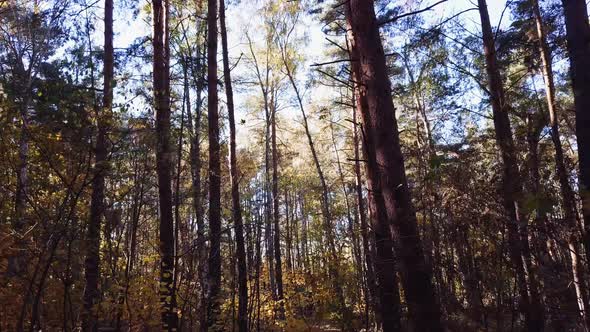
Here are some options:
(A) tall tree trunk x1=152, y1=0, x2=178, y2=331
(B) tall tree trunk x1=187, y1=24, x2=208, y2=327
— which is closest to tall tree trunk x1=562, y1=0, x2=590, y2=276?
(B) tall tree trunk x1=187, y1=24, x2=208, y2=327

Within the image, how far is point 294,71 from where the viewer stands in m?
18.8

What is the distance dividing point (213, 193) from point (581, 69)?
5822mm

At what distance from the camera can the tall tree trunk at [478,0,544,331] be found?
14.3ft

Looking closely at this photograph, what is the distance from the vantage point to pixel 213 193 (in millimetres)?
7746

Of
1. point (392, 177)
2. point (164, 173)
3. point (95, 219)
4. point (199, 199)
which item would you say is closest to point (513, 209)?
point (392, 177)

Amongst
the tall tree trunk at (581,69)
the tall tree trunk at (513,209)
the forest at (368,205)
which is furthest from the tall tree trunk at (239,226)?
the tall tree trunk at (581,69)

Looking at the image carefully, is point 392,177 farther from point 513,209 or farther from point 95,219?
point 95,219

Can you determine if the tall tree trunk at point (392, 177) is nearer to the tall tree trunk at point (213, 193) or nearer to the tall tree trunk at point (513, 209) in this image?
the tall tree trunk at point (513, 209)

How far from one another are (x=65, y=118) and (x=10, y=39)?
11.7m

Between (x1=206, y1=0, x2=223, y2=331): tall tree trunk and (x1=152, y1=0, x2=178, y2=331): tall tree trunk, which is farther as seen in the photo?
(x1=206, y1=0, x2=223, y2=331): tall tree trunk

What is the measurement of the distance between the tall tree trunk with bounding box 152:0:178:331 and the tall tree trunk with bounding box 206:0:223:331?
62 cm

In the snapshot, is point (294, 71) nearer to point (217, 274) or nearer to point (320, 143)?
point (320, 143)

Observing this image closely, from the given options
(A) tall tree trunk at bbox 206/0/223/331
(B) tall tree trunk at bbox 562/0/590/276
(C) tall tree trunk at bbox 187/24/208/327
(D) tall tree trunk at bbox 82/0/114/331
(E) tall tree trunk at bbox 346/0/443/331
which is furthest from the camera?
(A) tall tree trunk at bbox 206/0/223/331

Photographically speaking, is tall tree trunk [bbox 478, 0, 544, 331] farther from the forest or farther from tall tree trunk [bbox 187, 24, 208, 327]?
tall tree trunk [bbox 187, 24, 208, 327]
